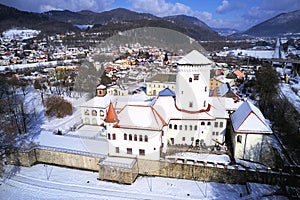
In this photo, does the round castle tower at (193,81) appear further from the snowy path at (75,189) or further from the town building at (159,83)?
the town building at (159,83)

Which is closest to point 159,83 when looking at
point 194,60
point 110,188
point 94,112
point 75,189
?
point 94,112

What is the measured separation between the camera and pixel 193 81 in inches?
856

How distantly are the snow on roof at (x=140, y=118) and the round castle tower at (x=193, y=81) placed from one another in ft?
12.4

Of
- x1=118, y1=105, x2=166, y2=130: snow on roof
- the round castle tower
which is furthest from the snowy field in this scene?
the round castle tower

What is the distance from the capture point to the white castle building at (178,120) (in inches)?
770

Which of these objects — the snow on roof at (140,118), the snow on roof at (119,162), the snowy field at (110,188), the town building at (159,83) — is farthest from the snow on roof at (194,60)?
the town building at (159,83)

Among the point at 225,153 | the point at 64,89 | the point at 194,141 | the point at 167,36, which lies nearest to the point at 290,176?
the point at 225,153

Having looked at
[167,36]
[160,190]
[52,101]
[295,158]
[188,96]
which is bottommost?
[160,190]

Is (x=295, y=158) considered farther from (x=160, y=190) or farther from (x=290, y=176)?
(x=160, y=190)

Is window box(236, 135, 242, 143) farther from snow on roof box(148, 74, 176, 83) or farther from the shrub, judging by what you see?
the shrub

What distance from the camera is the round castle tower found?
21.3 meters

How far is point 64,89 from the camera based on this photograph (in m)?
50.8

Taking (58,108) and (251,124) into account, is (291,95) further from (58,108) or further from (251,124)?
(58,108)

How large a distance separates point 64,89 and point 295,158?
153 ft
